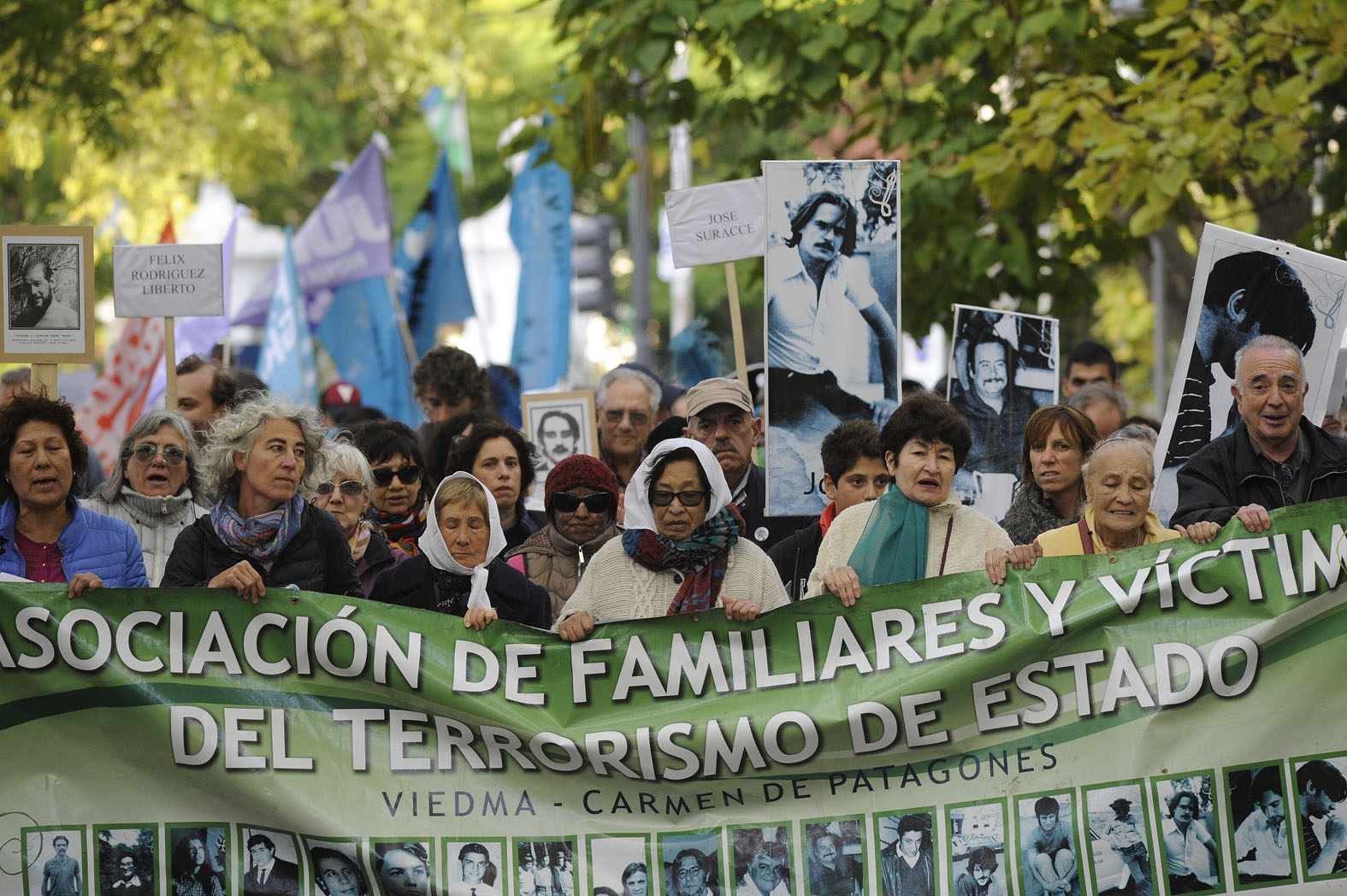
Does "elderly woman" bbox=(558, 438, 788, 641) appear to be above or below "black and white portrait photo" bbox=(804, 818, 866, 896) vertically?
above

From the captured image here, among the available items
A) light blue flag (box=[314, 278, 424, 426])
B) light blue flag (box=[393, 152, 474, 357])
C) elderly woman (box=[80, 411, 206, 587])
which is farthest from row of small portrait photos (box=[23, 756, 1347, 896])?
light blue flag (box=[393, 152, 474, 357])

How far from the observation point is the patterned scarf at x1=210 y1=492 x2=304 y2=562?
203 inches

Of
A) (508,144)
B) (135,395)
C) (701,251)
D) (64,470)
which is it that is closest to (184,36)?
(135,395)

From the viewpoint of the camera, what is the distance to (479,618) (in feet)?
16.6

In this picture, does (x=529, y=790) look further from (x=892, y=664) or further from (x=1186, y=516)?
(x=1186, y=516)

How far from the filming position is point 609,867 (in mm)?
4887

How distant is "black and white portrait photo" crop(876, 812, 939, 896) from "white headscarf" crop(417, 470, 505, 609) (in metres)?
1.37

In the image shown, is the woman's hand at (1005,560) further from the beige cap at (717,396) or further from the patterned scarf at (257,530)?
the patterned scarf at (257,530)

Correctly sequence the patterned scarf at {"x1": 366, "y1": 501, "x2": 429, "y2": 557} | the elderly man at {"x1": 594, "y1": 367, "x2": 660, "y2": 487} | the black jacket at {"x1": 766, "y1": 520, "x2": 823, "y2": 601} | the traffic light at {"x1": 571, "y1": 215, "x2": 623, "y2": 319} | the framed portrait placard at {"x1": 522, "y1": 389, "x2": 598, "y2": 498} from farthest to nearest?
the traffic light at {"x1": 571, "y1": 215, "x2": 623, "y2": 319}
the framed portrait placard at {"x1": 522, "y1": 389, "x2": 598, "y2": 498}
the elderly man at {"x1": 594, "y1": 367, "x2": 660, "y2": 487}
the patterned scarf at {"x1": 366, "y1": 501, "x2": 429, "y2": 557}
the black jacket at {"x1": 766, "y1": 520, "x2": 823, "y2": 601}

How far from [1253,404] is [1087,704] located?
115 cm

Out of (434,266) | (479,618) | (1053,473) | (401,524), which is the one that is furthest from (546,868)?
(434,266)

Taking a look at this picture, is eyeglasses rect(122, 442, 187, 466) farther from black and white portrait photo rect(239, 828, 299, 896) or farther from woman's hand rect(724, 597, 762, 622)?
woman's hand rect(724, 597, 762, 622)

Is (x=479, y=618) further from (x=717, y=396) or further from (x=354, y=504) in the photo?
(x=717, y=396)

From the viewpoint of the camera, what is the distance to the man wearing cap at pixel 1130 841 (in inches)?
187
